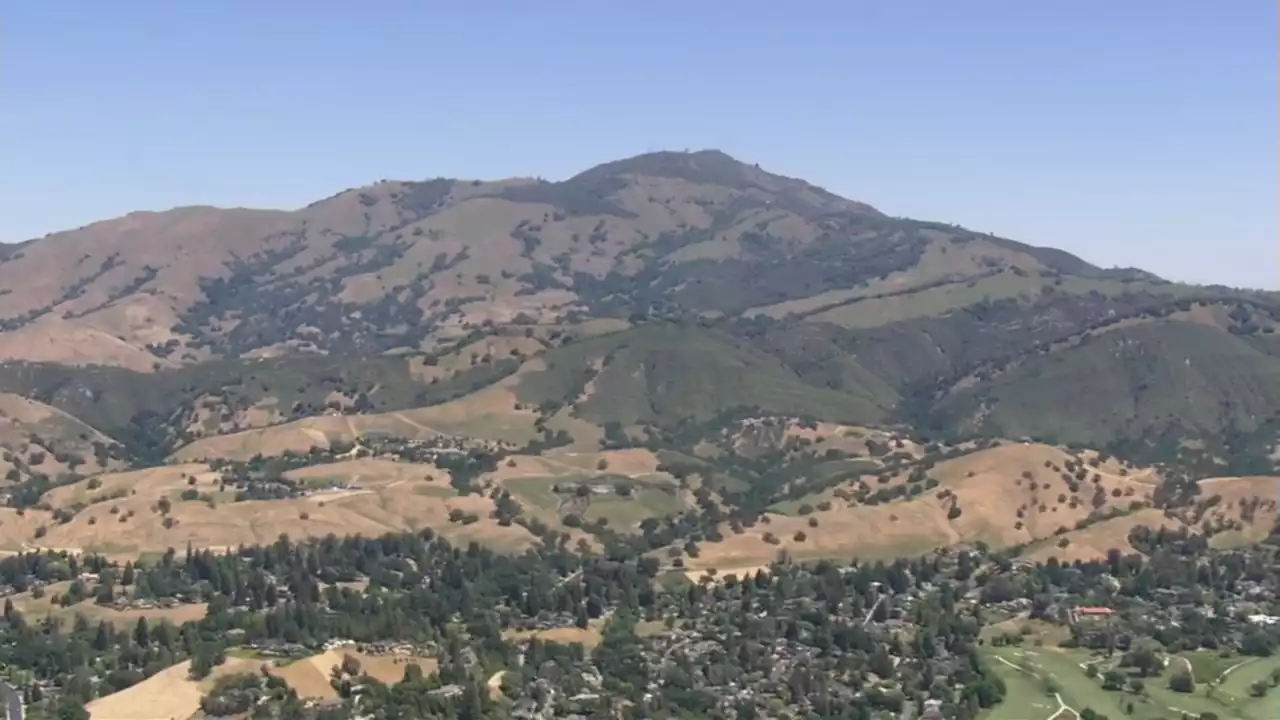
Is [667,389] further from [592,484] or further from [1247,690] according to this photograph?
[1247,690]

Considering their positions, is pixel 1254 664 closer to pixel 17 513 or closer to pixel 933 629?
pixel 933 629

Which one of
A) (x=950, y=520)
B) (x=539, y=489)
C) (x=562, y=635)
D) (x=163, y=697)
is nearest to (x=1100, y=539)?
(x=950, y=520)

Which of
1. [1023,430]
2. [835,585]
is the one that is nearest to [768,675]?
[835,585]

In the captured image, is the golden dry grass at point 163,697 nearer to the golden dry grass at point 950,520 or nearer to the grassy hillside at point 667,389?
the golden dry grass at point 950,520

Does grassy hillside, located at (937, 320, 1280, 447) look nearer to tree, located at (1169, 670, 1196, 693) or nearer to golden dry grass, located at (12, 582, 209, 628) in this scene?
tree, located at (1169, 670, 1196, 693)

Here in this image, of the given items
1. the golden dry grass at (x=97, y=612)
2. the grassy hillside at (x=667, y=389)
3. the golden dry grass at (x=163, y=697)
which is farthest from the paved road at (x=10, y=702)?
the grassy hillside at (x=667, y=389)

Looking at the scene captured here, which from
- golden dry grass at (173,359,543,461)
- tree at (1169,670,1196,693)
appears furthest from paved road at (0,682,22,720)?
golden dry grass at (173,359,543,461)

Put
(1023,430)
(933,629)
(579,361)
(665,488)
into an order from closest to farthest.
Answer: (933,629) < (665,488) < (1023,430) < (579,361)

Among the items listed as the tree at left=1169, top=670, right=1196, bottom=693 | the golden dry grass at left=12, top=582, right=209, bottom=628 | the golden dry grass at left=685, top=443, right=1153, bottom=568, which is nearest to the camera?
the tree at left=1169, top=670, right=1196, bottom=693
